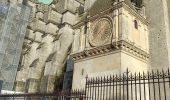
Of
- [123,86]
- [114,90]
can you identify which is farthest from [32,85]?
[123,86]

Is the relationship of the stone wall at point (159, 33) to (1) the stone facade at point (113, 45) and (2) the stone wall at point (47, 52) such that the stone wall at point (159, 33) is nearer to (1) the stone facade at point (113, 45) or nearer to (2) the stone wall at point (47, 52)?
(1) the stone facade at point (113, 45)

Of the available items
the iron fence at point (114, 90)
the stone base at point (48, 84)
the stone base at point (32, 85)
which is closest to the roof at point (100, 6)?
the iron fence at point (114, 90)

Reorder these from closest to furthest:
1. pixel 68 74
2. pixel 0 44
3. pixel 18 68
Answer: pixel 68 74 → pixel 0 44 → pixel 18 68

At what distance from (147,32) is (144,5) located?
2517 millimetres

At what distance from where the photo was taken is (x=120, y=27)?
12.9 meters

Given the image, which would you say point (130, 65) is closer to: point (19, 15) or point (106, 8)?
point (106, 8)

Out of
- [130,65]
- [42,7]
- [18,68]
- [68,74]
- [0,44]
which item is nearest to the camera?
[130,65]

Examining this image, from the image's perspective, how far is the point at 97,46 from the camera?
13.7 metres

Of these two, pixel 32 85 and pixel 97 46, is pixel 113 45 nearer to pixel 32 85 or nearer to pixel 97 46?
pixel 97 46

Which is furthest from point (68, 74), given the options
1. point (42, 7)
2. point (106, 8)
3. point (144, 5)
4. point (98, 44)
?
point (42, 7)

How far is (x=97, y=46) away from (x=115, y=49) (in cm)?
159

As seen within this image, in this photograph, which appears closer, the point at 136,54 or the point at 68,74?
the point at 136,54

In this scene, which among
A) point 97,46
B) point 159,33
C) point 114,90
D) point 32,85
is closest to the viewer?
point 114,90

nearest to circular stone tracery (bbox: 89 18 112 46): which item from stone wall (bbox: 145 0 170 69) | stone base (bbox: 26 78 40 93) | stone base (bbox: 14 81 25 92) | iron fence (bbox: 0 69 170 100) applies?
iron fence (bbox: 0 69 170 100)
